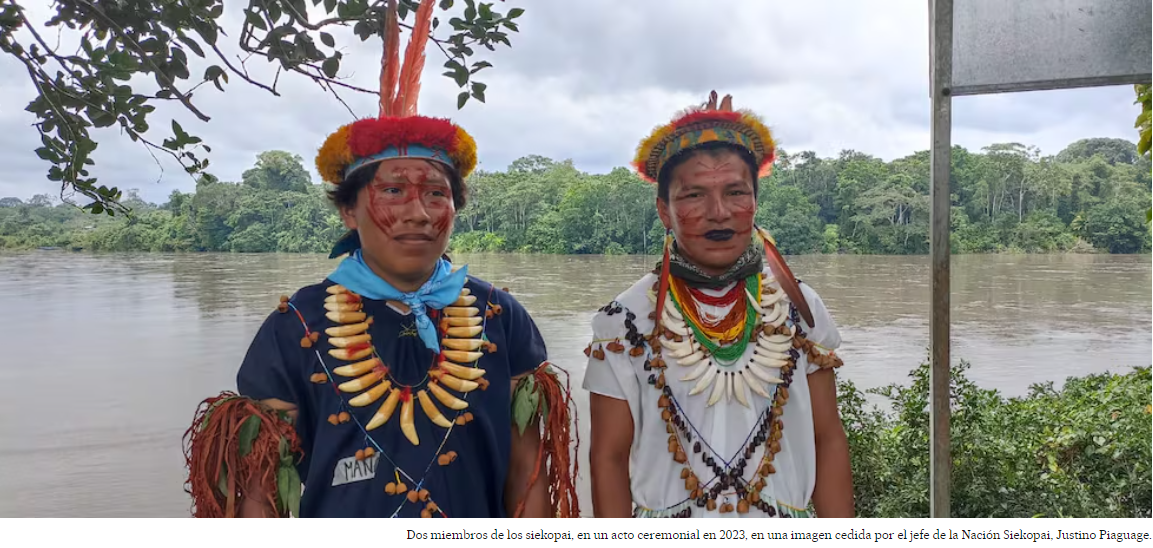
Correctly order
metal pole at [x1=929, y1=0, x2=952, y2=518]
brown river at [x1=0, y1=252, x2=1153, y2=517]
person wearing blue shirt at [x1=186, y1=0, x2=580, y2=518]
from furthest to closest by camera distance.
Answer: brown river at [x1=0, y1=252, x2=1153, y2=517] < metal pole at [x1=929, y1=0, x2=952, y2=518] < person wearing blue shirt at [x1=186, y1=0, x2=580, y2=518]

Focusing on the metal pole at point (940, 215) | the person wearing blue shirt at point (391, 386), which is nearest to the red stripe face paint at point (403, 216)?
the person wearing blue shirt at point (391, 386)

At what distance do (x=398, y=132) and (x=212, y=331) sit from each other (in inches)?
160

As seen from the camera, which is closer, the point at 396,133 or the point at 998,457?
the point at 396,133

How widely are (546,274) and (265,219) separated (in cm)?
132

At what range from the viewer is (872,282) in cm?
397

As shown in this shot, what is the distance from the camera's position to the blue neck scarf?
6.31 ft

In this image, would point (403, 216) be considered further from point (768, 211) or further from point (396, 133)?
point (768, 211)

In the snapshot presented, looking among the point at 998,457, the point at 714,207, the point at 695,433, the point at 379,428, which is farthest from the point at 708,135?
the point at 998,457

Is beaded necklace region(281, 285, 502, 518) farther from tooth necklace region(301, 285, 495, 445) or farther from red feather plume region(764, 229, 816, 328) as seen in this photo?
red feather plume region(764, 229, 816, 328)

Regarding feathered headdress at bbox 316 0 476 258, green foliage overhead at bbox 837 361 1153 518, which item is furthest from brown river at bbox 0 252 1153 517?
feathered headdress at bbox 316 0 476 258

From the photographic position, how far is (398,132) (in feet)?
6.33

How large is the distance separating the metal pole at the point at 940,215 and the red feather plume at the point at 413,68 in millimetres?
1559

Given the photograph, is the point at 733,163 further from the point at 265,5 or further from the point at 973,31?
the point at 265,5

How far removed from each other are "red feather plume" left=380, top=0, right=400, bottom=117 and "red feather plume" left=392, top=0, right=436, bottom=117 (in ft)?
0.06
